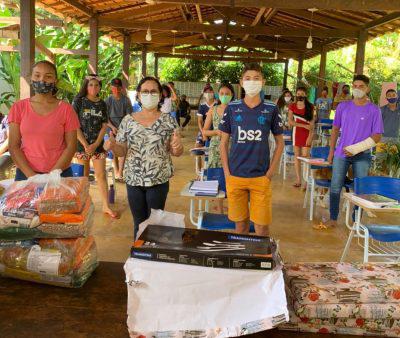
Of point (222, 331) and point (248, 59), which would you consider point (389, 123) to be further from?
point (248, 59)

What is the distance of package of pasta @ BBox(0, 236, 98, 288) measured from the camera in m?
Result: 1.51

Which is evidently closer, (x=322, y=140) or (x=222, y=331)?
(x=222, y=331)

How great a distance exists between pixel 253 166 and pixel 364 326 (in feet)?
6.41

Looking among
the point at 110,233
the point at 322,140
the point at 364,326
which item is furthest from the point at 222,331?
the point at 322,140

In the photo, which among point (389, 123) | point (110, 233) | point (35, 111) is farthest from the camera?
point (389, 123)

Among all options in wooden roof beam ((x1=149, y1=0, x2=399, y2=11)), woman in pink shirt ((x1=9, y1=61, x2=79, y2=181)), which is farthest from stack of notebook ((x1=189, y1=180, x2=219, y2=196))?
wooden roof beam ((x1=149, y1=0, x2=399, y2=11))

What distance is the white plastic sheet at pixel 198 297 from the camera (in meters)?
1.21

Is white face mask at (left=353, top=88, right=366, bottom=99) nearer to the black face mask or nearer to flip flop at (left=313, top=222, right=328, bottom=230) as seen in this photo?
flip flop at (left=313, top=222, right=328, bottom=230)

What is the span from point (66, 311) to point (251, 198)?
2.12m

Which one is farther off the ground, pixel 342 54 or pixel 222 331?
pixel 342 54

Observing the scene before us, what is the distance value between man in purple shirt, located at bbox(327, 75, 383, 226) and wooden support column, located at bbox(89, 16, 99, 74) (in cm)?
669

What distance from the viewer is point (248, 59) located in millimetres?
21797

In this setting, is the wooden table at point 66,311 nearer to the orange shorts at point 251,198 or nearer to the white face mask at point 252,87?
the orange shorts at point 251,198

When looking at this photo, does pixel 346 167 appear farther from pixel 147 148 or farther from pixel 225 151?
pixel 147 148
